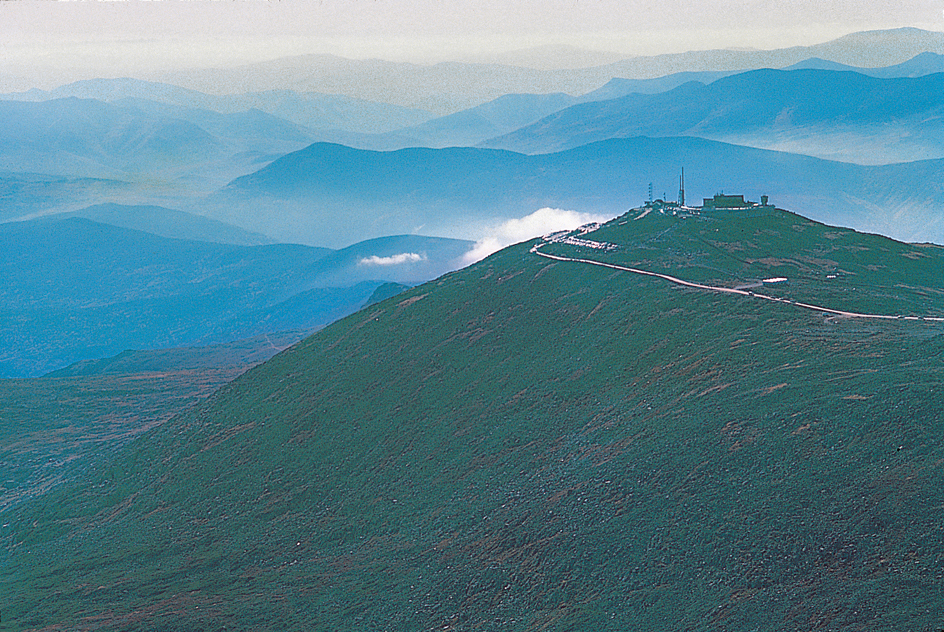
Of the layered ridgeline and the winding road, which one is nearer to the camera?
the layered ridgeline

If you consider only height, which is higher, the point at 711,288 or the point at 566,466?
the point at 711,288

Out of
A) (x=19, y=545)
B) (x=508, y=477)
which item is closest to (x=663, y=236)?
(x=508, y=477)

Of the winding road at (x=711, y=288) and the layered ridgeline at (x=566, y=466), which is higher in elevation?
the winding road at (x=711, y=288)

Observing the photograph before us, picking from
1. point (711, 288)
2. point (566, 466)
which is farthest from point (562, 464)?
point (711, 288)

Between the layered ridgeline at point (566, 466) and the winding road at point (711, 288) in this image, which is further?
the winding road at point (711, 288)

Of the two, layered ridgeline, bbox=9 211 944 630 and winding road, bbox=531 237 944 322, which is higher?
winding road, bbox=531 237 944 322

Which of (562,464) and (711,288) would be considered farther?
(711,288)

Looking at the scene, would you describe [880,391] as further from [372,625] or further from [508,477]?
[372,625]

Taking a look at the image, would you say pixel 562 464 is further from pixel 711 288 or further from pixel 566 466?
pixel 711 288
